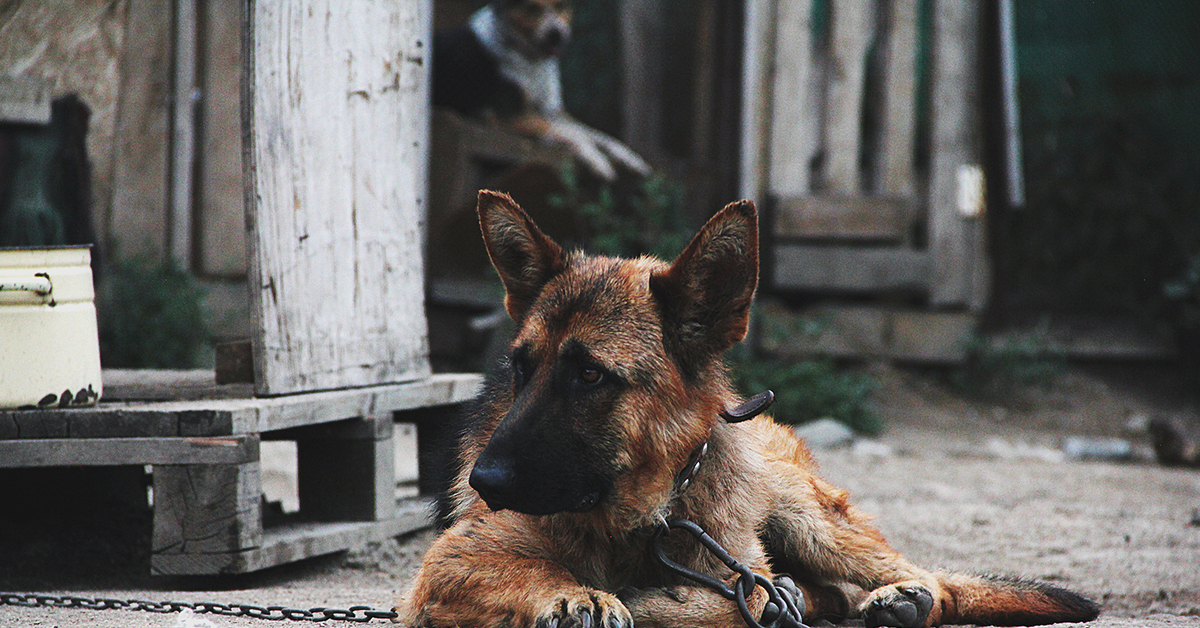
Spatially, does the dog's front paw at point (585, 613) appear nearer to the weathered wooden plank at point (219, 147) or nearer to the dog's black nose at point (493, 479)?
the dog's black nose at point (493, 479)

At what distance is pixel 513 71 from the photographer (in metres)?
8.75

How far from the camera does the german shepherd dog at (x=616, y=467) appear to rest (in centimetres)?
259

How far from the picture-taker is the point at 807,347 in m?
8.73

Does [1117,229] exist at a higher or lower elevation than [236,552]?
higher

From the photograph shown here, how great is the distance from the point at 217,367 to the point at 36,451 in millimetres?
718

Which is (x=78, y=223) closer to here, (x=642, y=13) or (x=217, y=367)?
(x=217, y=367)

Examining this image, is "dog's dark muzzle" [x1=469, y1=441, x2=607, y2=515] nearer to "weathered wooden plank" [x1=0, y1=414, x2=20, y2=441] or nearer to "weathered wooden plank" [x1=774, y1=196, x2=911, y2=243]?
"weathered wooden plank" [x1=0, y1=414, x2=20, y2=441]

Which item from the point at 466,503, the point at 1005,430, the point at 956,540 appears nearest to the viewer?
the point at 466,503

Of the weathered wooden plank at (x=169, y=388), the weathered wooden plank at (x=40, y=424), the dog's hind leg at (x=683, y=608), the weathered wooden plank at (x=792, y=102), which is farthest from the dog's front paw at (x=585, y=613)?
the weathered wooden plank at (x=792, y=102)

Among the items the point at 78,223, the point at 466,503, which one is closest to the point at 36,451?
the point at 466,503

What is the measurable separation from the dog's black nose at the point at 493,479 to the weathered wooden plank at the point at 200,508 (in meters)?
1.37

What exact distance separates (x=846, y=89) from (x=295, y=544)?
21.5ft

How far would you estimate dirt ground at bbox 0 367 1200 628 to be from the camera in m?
3.61

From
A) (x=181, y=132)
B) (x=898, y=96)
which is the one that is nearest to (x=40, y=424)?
(x=181, y=132)
